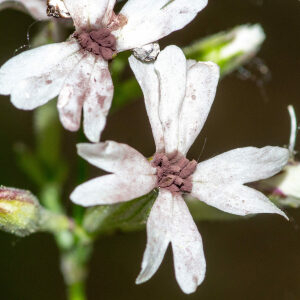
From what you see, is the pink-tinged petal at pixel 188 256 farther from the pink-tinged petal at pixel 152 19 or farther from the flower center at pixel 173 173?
the pink-tinged petal at pixel 152 19

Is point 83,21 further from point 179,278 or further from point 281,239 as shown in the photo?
point 281,239

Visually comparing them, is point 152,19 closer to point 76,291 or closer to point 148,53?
point 148,53

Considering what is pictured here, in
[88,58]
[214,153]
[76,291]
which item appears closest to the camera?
[88,58]

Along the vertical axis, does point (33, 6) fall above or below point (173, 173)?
above

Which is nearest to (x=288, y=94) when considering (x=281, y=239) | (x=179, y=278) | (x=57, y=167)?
(x=281, y=239)

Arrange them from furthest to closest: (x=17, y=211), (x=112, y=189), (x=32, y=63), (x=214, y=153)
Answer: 1. (x=214, y=153)
2. (x=17, y=211)
3. (x=32, y=63)
4. (x=112, y=189)

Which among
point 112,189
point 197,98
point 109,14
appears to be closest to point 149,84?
point 197,98

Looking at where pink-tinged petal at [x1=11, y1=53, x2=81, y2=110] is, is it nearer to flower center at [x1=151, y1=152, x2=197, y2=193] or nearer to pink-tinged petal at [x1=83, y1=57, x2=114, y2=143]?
pink-tinged petal at [x1=83, y1=57, x2=114, y2=143]

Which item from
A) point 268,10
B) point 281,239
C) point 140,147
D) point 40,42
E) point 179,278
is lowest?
point 281,239
